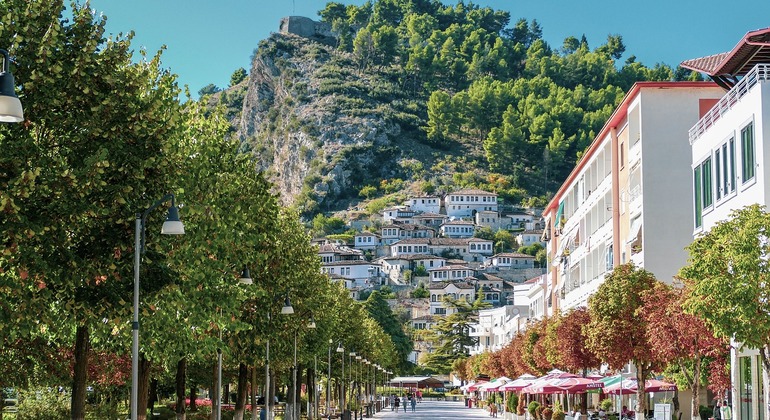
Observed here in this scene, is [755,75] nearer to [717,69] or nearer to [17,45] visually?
[717,69]

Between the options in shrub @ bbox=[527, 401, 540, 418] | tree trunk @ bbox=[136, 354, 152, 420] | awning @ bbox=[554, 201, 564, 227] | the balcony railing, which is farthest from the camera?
awning @ bbox=[554, 201, 564, 227]

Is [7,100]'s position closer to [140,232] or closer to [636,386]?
[140,232]

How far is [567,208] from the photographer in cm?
9775

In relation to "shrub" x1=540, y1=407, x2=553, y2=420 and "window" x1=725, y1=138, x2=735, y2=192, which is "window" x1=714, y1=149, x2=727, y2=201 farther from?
"shrub" x1=540, y1=407, x2=553, y2=420

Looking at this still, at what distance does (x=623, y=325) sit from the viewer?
47.0m

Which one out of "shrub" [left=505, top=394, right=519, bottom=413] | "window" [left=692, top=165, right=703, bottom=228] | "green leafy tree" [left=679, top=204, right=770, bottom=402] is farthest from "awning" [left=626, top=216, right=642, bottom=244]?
"green leafy tree" [left=679, top=204, right=770, bottom=402]

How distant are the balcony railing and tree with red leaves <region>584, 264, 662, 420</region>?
6.40m

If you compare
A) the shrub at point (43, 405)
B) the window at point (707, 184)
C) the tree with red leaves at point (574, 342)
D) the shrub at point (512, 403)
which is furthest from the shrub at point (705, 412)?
the shrub at point (43, 405)

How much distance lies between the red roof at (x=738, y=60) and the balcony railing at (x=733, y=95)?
90 cm

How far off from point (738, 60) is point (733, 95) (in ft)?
10.5

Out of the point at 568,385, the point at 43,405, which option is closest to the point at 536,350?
the point at 568,385

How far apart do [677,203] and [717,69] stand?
19.3 metres

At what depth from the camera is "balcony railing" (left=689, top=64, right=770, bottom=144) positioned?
124 feet

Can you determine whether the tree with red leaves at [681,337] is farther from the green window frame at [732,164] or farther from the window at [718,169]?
the green window frame at [732,164]
